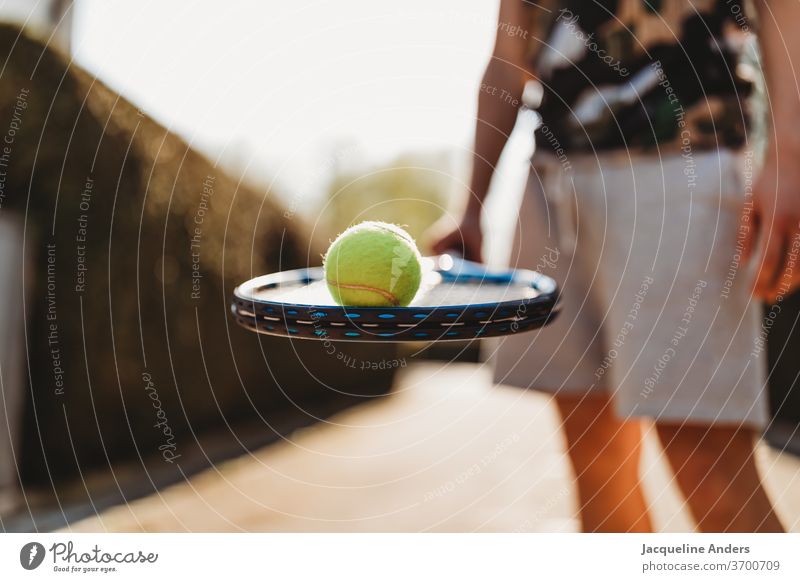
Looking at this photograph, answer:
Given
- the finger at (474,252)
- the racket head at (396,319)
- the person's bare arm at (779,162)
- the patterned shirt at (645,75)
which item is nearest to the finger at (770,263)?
the person's bare arm at (779,162)

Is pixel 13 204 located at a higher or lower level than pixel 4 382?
higher

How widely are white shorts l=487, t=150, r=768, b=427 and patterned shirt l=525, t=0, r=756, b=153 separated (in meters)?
0.04

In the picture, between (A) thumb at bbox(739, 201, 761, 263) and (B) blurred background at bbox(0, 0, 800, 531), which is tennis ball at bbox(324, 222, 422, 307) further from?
(A) thumb at bbox(739, 201, 761, 263)

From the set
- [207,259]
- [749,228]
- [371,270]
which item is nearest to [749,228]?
[749,228]

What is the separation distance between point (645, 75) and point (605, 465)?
28.6 inches

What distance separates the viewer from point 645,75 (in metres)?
1.06

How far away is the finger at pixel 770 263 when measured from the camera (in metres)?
0.89

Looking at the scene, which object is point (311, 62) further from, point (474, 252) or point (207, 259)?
point (207, 259)

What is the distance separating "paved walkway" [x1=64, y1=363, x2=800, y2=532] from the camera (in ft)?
6.81

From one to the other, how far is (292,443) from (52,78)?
2.07 m
